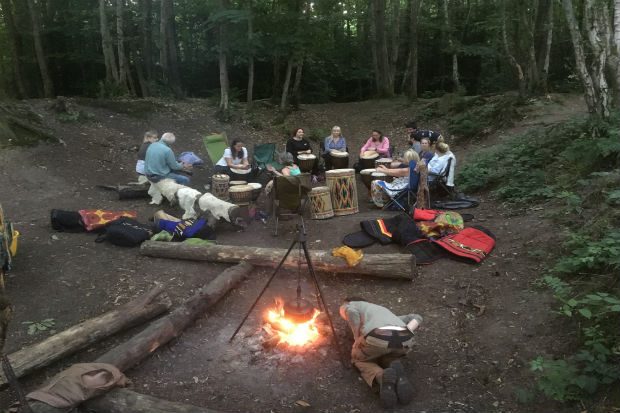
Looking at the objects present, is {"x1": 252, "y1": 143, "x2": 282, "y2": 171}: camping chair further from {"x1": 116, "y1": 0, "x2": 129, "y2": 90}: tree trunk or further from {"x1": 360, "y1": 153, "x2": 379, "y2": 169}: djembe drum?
{"x1": 116, "y1": 0, "x2": 129, "y2": 90}: tree trunk

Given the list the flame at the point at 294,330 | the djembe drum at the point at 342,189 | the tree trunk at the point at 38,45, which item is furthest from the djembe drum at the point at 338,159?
the tree trunk at the point at 38,45

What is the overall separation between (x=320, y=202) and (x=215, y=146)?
400cm

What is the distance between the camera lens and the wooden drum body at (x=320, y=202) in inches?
294

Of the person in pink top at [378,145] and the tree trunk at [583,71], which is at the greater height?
the tree trunk at [583,71]

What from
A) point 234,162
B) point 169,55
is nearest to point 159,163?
point 234,162

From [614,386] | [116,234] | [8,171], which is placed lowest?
[614,386]

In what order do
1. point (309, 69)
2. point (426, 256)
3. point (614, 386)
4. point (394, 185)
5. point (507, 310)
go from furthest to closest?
point (309, 69), point (394, 185), point (426, 256), point (507, 310), point (614, 386)

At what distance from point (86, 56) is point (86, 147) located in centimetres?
898

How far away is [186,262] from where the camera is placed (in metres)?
5.95

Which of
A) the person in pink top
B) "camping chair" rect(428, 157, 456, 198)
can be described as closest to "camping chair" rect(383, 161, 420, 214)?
"camping chair" rect(428, 157, 456, 198)

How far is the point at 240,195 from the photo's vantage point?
759 centimetres

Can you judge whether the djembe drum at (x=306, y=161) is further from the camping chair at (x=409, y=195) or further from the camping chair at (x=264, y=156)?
the camping chair at (x=409, y=195)

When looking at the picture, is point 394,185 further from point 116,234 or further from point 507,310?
point 116,234

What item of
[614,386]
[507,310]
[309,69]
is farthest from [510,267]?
[309,69]
